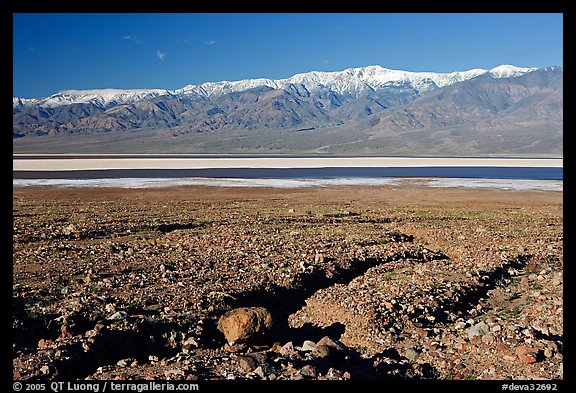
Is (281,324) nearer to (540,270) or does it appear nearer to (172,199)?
(540,270)

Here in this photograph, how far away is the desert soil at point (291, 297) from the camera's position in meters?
7.20

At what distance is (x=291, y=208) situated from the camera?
26.2 meters

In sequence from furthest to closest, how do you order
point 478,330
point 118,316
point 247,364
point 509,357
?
point 118,316
point 478,330
point 509,357
point 247,364

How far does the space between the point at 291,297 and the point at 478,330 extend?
3.81 meters

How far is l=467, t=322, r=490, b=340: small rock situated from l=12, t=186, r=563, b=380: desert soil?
1.4 inches

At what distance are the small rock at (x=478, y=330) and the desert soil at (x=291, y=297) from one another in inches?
1.4

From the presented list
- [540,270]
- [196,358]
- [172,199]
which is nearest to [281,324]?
[196,358]

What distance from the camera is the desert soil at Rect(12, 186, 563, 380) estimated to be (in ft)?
23.6

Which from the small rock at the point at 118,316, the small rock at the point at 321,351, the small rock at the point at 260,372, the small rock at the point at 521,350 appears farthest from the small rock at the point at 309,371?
the small rock at the point at 118,316

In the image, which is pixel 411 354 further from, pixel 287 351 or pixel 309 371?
pixel 309 371

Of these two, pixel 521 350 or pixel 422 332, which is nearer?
pixel 521 350

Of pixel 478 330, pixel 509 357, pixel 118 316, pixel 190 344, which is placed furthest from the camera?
pixel 118 316

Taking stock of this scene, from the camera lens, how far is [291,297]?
432 inches

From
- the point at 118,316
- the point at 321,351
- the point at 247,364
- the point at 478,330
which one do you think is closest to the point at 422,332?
the point at 478,330
